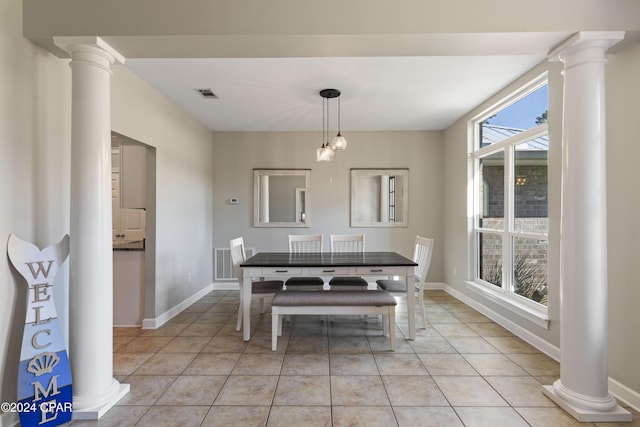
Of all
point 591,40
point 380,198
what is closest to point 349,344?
point 380,198

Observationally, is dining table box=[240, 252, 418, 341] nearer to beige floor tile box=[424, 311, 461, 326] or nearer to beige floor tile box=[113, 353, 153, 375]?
beige floor tile box=[424, 311, 461, 326]

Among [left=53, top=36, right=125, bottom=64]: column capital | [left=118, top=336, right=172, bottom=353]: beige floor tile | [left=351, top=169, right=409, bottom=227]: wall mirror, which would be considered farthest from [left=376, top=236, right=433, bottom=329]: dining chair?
[left=53, top=36, right=125, bottom=64]: column capital

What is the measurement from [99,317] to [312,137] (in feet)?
12.6

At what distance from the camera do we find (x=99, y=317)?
6.46 ft

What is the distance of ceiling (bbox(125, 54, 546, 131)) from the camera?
2.78 metres

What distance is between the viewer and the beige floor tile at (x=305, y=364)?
2.43 m

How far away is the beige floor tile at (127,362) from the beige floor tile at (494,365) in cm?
273

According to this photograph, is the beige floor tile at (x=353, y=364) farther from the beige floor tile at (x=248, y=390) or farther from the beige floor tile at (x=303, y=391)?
the beige floor tile at (x=248, y=390)

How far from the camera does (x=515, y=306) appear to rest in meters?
3.15

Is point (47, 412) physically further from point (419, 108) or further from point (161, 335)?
point (419, 108)

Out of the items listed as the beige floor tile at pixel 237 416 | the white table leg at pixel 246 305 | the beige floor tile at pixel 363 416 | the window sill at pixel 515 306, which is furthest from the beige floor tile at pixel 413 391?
the white table leg at pixel 246 305

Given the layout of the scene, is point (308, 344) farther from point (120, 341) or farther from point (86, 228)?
point (86, 228)

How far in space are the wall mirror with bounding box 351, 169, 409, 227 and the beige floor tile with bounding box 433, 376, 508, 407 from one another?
2.99 meters

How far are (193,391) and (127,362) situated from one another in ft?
2.75
